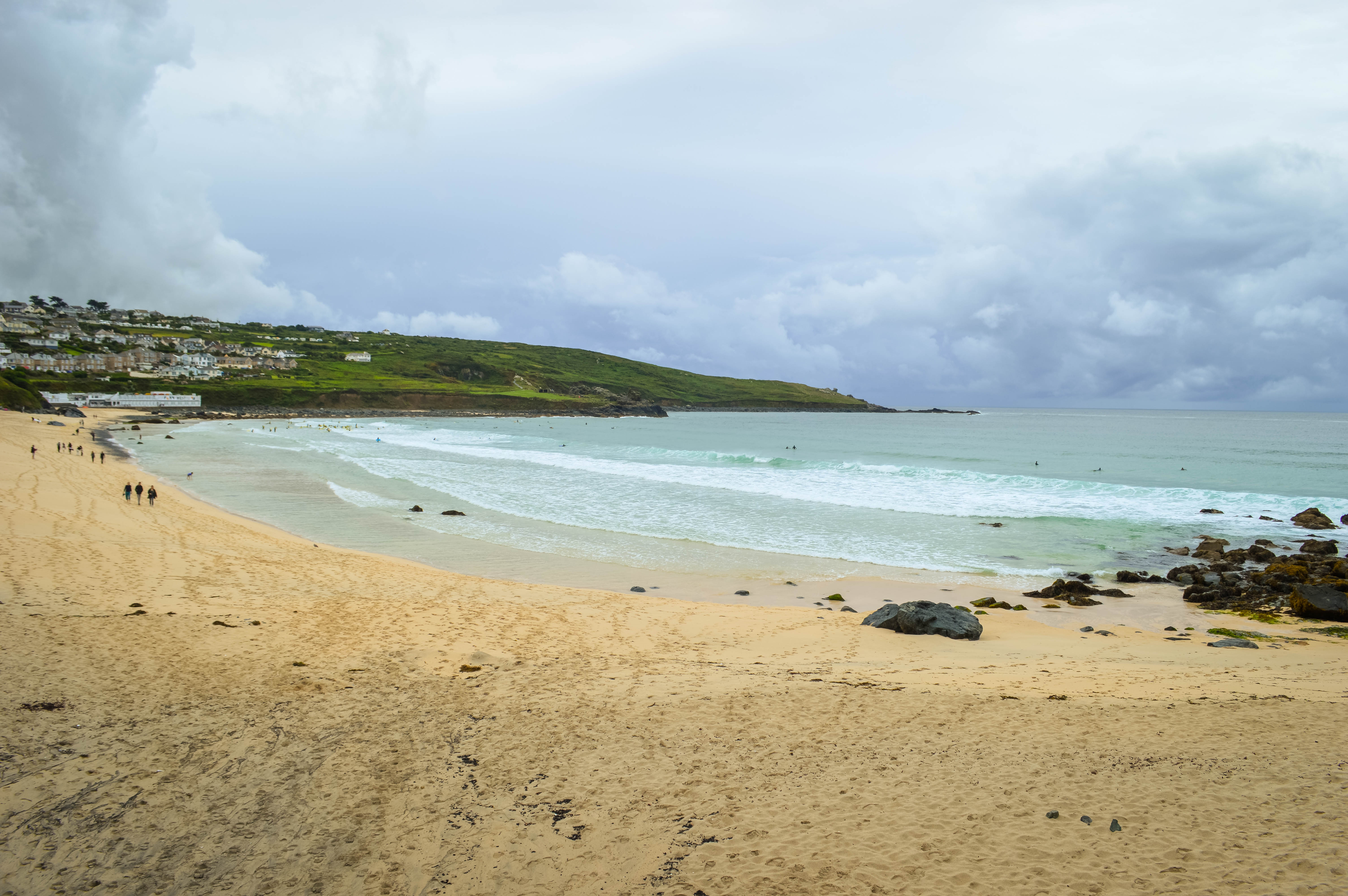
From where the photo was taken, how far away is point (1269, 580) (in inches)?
671

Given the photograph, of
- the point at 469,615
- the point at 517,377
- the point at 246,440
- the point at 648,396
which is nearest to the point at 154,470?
the point at 246,440

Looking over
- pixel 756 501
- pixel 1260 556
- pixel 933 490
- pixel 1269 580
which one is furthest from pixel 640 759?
pixel 933 490

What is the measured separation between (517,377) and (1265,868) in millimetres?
167560

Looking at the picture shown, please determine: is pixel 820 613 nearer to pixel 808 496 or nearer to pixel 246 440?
pixel 808 496

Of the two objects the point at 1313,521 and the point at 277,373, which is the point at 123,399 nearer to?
the point at 277,373

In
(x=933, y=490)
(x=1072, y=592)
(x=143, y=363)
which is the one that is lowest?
(x=1072, y=592)

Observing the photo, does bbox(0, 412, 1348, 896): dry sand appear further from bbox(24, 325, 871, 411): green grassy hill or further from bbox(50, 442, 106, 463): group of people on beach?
bbox(24, 325, 871, 411): green grassy hill

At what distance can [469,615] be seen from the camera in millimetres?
13180

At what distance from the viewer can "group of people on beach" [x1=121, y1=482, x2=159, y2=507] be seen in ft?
82.4

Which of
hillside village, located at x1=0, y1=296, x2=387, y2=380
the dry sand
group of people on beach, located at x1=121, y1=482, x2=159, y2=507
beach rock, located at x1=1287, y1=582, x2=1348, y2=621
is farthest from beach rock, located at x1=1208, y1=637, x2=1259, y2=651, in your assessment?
hillside village, located at x1=0, y1=296, x2=387, y2=380

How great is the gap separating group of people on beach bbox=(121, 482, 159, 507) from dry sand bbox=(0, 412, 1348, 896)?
1465 centimetres

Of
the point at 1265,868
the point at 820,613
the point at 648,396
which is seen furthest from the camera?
the point at 648,396

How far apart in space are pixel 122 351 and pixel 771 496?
6517 inches

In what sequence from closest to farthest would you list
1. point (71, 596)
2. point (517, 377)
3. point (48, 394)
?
1. point (71, 596)
2. point (48, 394)
3. point (517, 377)
